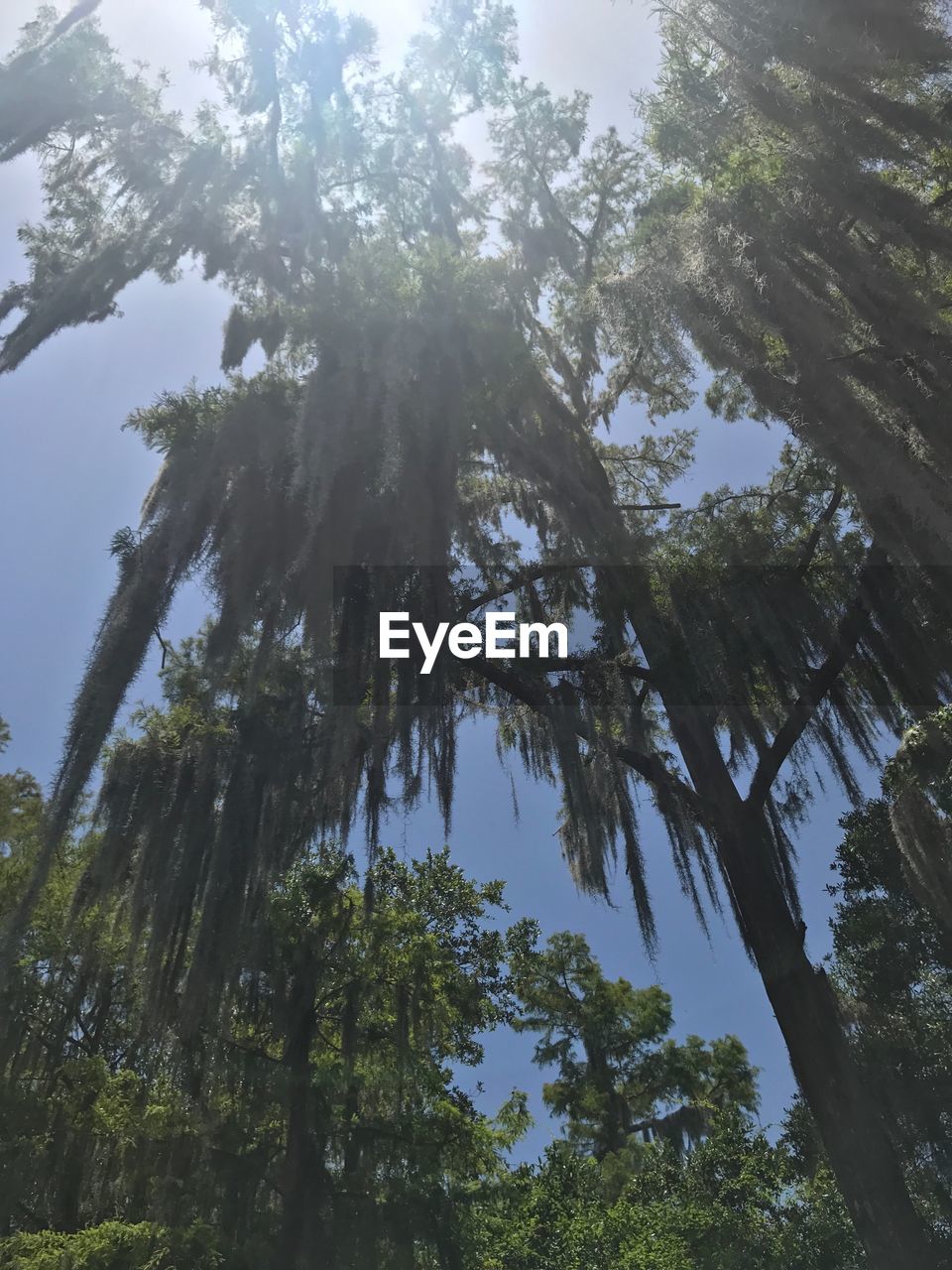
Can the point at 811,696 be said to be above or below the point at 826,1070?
above

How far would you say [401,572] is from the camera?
21.8ft

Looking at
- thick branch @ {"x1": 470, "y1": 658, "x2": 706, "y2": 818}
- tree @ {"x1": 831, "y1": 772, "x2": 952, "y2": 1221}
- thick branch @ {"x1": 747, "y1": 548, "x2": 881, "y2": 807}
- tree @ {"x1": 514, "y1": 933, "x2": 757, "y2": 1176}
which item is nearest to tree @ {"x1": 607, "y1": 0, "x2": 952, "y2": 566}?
thick branch @ {"x1": 747, "y1": 548, "x2": 881, "y2": 807}

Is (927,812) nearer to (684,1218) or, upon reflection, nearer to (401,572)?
(401,572)

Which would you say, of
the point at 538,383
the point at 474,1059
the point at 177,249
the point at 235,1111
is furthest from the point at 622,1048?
the point at 177,249

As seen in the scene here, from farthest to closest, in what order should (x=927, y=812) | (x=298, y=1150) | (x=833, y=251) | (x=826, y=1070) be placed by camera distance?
(x=298, y=1150)
(x=826, y=1070)
(x=833, y=251)
(x=927, y=812)

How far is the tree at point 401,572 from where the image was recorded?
6.25 metres

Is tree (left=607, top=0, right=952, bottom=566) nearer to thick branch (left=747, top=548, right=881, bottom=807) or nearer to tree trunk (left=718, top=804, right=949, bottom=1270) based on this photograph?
thick branch (left=747, top=548, right=881, bottom=807)

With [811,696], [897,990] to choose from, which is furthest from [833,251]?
[897,990]

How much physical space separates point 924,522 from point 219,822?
212 inches

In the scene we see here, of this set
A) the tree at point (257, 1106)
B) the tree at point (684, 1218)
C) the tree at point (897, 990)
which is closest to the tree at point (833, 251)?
the tree at point (897, 990)

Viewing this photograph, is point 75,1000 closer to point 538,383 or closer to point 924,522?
point 538,383

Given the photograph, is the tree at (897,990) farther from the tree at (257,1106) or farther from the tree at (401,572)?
the tree at (257,1106)

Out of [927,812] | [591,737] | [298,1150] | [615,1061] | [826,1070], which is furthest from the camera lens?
[615,1061]

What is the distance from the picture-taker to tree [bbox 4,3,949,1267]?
6.25 metres
